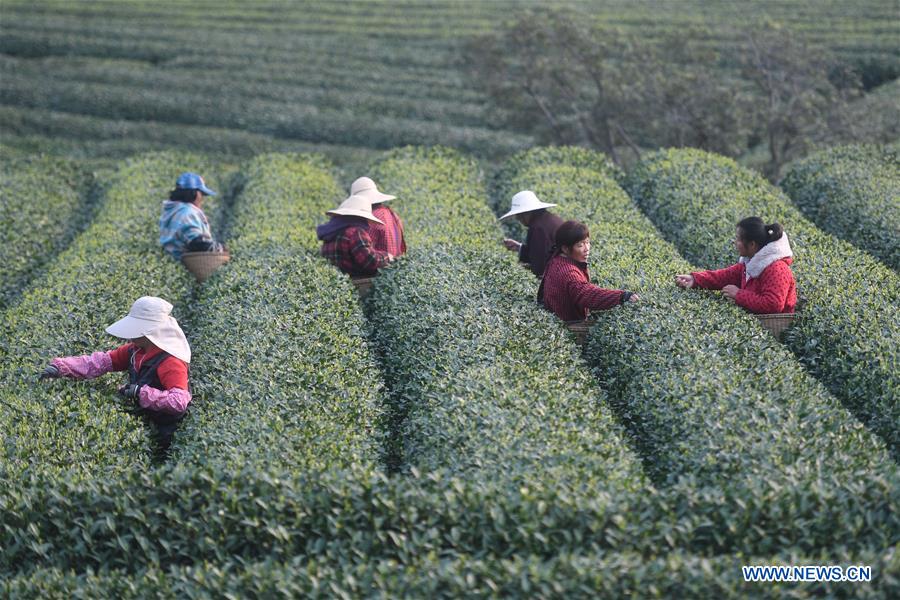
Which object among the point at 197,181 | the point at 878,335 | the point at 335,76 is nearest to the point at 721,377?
the point at 878,335

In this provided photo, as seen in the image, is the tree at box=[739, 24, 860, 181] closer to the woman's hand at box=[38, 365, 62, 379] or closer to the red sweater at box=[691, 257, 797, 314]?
the red sweater at box=[691, 257, 797, 314]

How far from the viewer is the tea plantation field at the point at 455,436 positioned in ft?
24.8

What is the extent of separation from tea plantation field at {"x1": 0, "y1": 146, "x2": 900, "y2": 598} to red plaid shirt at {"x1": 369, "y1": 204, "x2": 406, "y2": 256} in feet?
1.65

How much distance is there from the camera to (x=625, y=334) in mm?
11039

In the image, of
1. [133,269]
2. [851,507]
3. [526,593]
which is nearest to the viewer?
[526,593]

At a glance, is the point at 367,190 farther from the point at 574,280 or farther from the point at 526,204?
the point at 574,280

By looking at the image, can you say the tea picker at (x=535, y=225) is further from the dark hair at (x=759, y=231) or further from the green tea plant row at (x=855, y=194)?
the green tea plant row at (x=855, y=194)

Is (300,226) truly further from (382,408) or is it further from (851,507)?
(851,507)

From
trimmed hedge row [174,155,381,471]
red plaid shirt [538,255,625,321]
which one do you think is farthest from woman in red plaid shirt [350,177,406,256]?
red plaid shirt [538,255,625,321]

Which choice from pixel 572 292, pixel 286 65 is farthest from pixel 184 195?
pixel 286 65

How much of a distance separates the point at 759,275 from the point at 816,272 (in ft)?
5.90

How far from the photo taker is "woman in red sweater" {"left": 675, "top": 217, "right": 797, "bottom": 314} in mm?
10844

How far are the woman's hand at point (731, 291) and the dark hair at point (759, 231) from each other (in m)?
0.75

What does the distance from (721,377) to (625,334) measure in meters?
1.48
